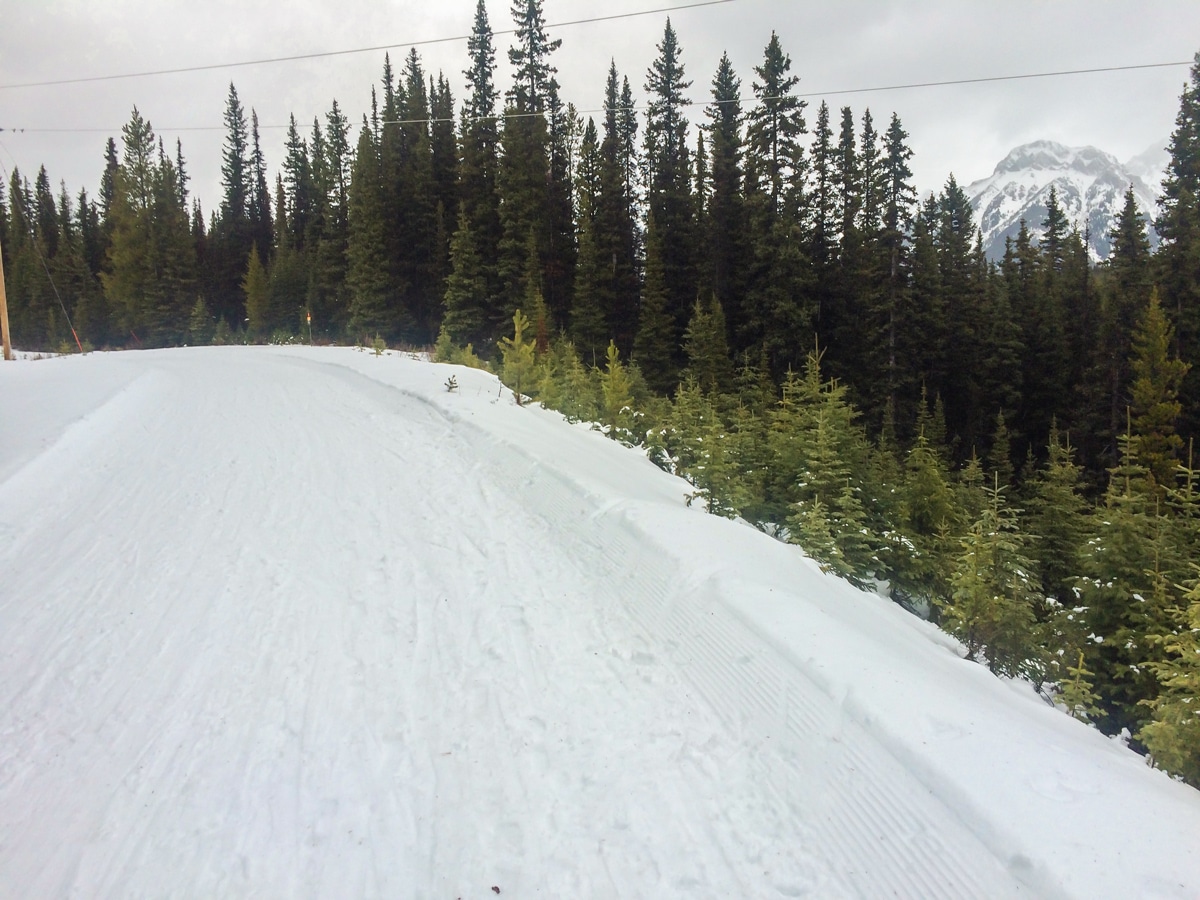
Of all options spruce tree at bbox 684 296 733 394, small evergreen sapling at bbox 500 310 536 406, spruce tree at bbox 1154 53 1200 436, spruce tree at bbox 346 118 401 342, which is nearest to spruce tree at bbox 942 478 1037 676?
small evergreen sapling at bbox 500 310 536 406

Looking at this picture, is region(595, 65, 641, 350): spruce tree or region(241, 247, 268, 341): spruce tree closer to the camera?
region(595, 65, 641, 350): spruce tree

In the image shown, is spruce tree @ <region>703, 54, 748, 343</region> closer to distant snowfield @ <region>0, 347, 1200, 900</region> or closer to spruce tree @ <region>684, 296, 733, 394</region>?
spruce tree @ <region>684, 296, 733, 394</region>

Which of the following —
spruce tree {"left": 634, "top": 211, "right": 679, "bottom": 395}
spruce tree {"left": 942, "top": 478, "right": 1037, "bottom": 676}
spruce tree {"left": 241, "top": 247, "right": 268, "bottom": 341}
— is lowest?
spruce tree {"left": 942, "top": 478, "right": 1037, "bottom": 676}

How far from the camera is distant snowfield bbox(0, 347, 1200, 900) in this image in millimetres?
2818

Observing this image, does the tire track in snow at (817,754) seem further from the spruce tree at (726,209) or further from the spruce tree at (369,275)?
the spruce tree at (369,275)

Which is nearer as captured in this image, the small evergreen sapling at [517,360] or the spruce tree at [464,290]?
the small evergreen sapling at [517,360]

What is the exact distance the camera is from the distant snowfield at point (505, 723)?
282 cm

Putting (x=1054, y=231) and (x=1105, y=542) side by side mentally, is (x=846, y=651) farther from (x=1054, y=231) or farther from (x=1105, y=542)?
(x=1054, y=231)

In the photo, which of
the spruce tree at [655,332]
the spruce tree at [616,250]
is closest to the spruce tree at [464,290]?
the spruce tree at [616,250]

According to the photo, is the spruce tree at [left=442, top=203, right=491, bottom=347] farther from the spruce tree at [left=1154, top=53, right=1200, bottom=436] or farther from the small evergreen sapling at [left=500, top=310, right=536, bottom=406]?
the spruce tree at [left=1154, top=53, right=1200, bottom=436]

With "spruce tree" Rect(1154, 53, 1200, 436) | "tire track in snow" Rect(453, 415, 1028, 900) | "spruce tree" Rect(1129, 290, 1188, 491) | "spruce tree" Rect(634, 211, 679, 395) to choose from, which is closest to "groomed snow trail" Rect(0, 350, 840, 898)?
"tire track in snow" Rect(453, 415, 1028, 900)

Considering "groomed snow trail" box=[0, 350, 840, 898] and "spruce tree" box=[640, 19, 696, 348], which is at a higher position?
"spruce tree" box=[640, 19, 696, 348]

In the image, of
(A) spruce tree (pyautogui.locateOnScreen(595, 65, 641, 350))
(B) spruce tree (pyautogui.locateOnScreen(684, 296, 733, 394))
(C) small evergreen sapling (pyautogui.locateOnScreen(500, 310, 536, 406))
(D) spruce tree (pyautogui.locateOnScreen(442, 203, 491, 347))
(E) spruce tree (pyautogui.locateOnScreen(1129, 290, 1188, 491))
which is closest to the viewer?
(C) small evergreen sapling (pyautogui.locateOnScreen(500, 310, 536, 406))

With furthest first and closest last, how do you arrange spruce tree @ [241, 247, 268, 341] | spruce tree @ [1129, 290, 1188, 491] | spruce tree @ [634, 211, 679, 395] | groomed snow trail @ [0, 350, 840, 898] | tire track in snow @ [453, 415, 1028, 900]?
spruce tree @ [241, 247, 268, 341], spruce tree @ [634, 211, 679, 395], spruce tree @ [1129, 290, 1188, 491], groomed snow trail @ [0, 350, 840, 898], tire track in snow @ [453, 415, 1028, 900]
